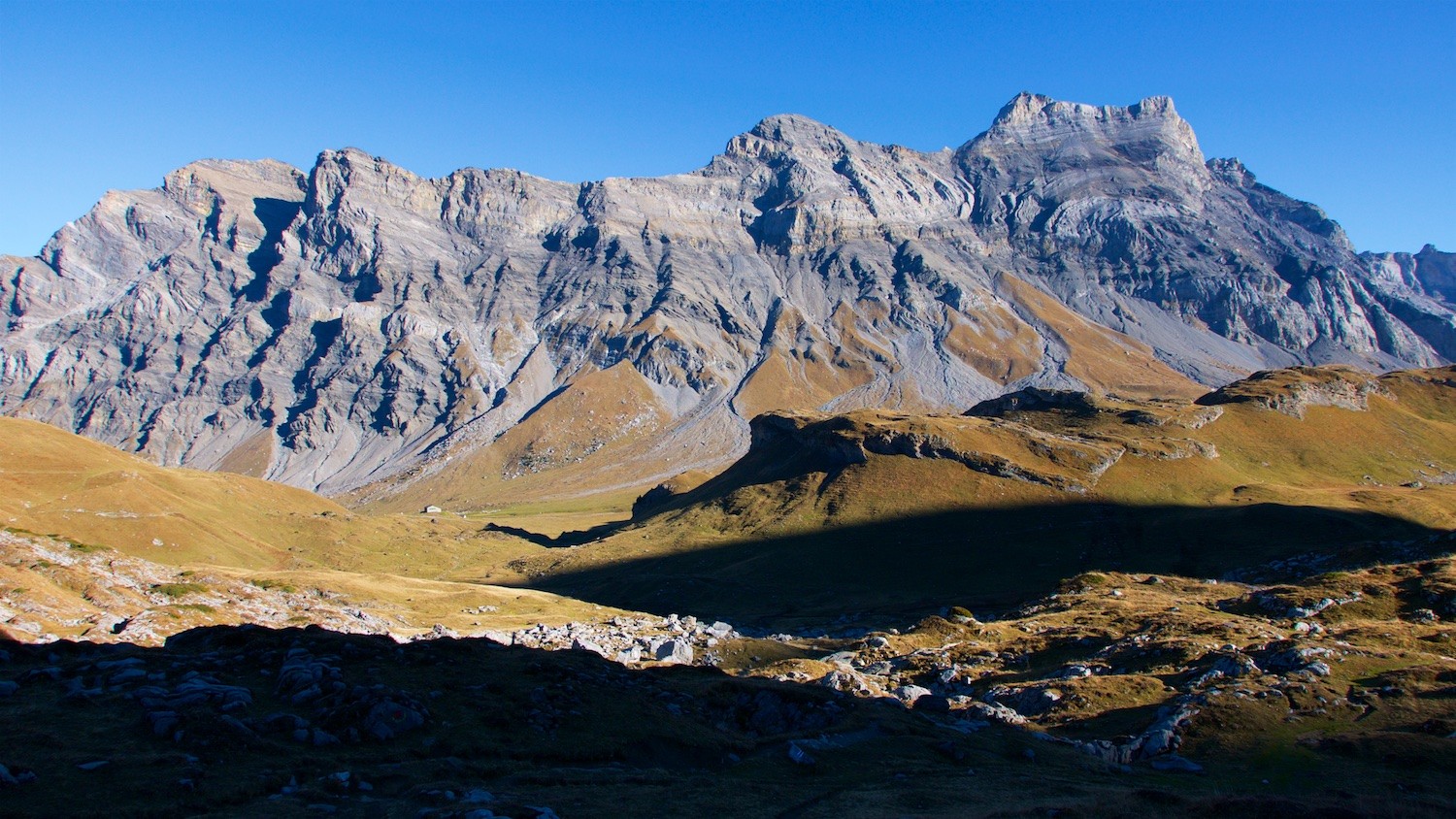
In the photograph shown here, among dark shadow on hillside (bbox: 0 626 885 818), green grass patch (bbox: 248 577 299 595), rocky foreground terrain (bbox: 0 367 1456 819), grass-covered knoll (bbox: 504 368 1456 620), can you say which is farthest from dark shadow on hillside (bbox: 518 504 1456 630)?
dark shadow on hillside (bbox: 0 626 885 818)

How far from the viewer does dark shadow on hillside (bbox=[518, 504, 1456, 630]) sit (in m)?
119

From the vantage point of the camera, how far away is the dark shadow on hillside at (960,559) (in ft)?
391

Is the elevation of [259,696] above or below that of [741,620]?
above

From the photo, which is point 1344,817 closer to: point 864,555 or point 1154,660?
point 1154,660

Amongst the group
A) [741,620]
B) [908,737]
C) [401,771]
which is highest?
[401,771]

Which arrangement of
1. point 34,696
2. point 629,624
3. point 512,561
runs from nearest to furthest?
point 34,696
point 629,624
point 512,561

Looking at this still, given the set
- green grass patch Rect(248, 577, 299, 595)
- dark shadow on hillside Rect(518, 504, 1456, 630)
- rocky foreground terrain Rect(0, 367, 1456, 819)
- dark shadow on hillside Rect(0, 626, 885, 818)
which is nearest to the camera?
dark shadow on hillside Rect(0, 626, 885, 818)

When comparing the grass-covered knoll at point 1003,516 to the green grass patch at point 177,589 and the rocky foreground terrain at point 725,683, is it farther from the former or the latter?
the green grass patch at point 177,589

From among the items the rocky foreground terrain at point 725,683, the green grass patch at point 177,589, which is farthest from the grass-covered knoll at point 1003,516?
the green grass patch at point 177,589

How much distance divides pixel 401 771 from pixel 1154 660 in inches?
1810

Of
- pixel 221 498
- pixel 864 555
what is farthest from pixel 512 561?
pixel 864 555

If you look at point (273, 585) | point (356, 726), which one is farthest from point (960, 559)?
point (356, 726)

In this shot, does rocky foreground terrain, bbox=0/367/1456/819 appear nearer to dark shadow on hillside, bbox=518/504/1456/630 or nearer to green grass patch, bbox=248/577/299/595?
green grass patch, bbox=248/577/299/595

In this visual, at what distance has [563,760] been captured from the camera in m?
26.5
